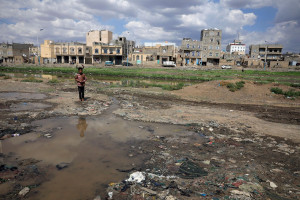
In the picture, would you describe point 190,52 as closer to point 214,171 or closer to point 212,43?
point 212,43

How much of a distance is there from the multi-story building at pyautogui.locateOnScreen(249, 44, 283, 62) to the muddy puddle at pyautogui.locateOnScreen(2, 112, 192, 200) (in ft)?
237

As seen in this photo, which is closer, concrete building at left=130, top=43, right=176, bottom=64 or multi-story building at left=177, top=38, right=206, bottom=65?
concrete building at left=130, top=43, right=176, bottom=64

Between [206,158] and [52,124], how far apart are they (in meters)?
5.22

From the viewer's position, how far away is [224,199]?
10.4 feet

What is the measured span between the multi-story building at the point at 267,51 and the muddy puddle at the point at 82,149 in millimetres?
72279

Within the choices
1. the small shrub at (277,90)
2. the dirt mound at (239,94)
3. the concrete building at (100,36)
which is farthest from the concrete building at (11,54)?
the small shrub at (277,90)

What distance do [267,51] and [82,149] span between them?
3020 inches

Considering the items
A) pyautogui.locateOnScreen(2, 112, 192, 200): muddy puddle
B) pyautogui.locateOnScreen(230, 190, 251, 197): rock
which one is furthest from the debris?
pyautogui.locateOnScreen(230, 190, 251, 197): rock

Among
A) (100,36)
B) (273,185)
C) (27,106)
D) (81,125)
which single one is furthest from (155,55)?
(273,185)

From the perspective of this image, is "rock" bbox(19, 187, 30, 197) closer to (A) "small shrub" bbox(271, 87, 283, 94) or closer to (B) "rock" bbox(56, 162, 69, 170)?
(B) "rock" bbox(56, 162, 69, 170)

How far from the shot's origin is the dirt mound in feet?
44.1

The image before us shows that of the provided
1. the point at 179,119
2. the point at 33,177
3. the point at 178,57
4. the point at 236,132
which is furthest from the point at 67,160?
the point at 178,57

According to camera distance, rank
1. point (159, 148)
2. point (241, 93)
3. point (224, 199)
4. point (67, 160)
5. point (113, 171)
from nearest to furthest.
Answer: point (224, 199) < point (113, 171) < point (67, 160) < point (159, 148) < point (241, 93)

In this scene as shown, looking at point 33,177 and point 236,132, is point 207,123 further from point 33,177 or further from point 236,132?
point 33,177
